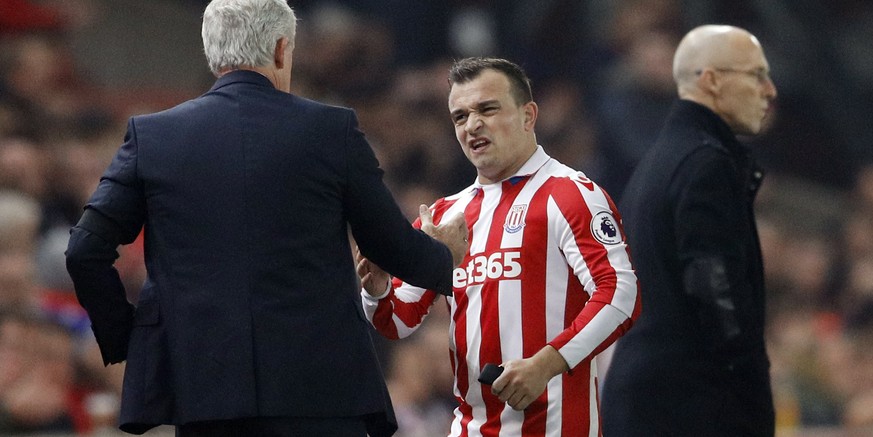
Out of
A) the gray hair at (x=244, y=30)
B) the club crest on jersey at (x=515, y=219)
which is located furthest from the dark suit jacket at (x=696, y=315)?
the gray hair at (x=244, y=30)

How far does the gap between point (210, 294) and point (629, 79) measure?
265 inches

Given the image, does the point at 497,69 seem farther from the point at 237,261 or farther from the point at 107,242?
the point at 107,242

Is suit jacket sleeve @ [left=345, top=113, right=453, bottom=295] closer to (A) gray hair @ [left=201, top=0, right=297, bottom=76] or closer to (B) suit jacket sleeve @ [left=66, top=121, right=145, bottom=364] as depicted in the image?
(A) gray hair @ [left=201, top=0, right=297, bottom=76]

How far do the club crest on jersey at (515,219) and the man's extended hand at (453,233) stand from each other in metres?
0.19

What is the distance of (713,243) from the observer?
362 cm

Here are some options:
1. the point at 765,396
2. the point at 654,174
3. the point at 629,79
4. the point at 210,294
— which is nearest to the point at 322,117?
the point at 210,294

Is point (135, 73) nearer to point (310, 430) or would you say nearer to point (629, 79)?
point (629, 79)

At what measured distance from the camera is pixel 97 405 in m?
5.73

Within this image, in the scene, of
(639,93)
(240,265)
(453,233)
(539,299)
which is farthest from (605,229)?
(639,93)

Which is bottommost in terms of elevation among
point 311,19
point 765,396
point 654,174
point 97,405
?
point 97,405

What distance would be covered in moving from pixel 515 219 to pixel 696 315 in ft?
2.37

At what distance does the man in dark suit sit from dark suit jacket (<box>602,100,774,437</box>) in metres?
1.17

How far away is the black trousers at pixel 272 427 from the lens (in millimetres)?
2629

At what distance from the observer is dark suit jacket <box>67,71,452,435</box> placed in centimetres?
263
